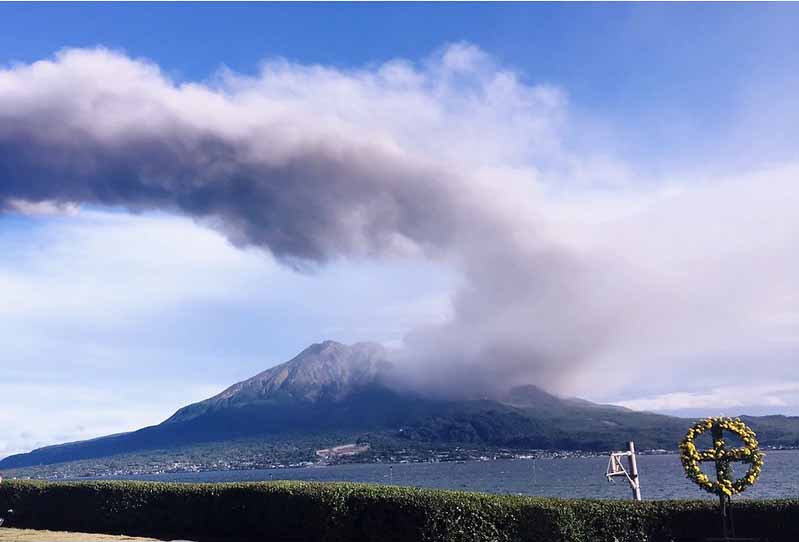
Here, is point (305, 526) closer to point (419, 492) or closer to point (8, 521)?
point (419, 492)

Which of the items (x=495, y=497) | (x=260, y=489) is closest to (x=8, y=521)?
(x=260, y=489)

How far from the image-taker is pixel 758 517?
22.7 meters

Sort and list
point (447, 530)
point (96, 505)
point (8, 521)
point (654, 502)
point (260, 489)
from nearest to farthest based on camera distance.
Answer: point (447, 530) < point (654, 502) < point (260, 489) < point (96, 505) < point (8, 521)

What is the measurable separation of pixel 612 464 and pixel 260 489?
15103 mm

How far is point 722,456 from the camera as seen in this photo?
2369 centimetres

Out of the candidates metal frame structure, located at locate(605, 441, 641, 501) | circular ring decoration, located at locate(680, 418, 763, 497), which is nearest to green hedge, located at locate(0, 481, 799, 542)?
circular ring decoration, located at locate(680, 418, 763, 497)

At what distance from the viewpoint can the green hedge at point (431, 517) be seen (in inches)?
875

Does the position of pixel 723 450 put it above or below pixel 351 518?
above

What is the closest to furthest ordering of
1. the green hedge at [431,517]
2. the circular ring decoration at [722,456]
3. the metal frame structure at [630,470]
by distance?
1. the green hedge at [431,517]
2. the circular ring decoration at [722,456]
3. the metal frame structure at [630,470]

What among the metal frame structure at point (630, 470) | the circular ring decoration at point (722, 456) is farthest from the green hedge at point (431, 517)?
the metal frame structure at point (630, 470)

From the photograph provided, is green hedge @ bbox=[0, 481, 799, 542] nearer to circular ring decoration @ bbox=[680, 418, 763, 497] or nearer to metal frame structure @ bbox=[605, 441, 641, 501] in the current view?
circular ring decoration @ bbox=[680, 418, 763, 497]

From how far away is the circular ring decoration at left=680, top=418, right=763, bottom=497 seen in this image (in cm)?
2284

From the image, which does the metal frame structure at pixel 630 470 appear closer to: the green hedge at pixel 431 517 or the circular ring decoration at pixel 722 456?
the circular ring decoration at pixel 722 456

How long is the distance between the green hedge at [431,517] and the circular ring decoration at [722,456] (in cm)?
71
